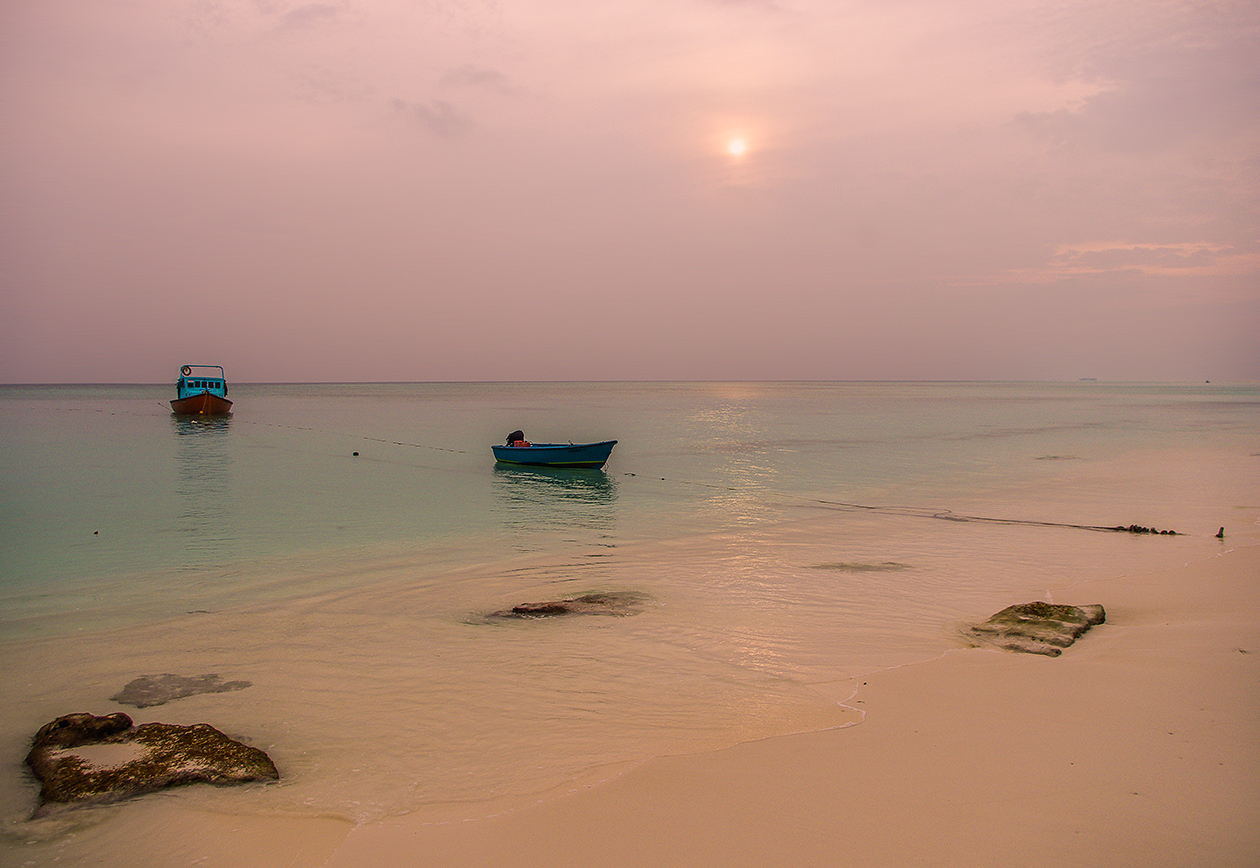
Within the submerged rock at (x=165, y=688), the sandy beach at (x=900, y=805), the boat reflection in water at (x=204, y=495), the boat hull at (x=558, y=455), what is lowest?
the boat reflection in water at (x=204, y=495)

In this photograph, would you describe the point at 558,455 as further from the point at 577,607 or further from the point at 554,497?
the point at 577,607

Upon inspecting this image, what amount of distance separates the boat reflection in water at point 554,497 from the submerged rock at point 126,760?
42.9 ft

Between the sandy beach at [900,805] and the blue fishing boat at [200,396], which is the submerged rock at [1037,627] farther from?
the blue fishing boat at [200,396]

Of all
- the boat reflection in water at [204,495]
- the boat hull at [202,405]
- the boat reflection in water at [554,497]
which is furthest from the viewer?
the boat hull at [202,405]

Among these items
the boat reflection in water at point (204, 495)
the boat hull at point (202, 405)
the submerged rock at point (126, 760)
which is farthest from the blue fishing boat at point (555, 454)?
the boat hull at point (202, 405)

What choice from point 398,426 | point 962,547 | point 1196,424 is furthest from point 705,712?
point 1196,424

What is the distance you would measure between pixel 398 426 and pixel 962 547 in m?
59.1

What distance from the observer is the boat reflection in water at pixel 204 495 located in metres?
17.1

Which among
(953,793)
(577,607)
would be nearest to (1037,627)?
(953,793)

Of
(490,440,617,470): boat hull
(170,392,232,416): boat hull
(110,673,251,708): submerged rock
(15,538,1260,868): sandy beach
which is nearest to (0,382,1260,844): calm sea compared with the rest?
(110,673,251,708): submerged rock

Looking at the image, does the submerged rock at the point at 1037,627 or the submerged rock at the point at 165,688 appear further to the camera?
the submerged rock at the point at 1037,627

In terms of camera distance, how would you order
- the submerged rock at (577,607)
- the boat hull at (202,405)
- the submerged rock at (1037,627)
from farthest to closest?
1. the boat hull at (202,405)
2. the submerged rock at (577,607)
3. the submerged rock at (1037,627)

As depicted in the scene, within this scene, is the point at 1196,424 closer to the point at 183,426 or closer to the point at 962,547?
the point at 962,547

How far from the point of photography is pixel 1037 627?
28.4ft
